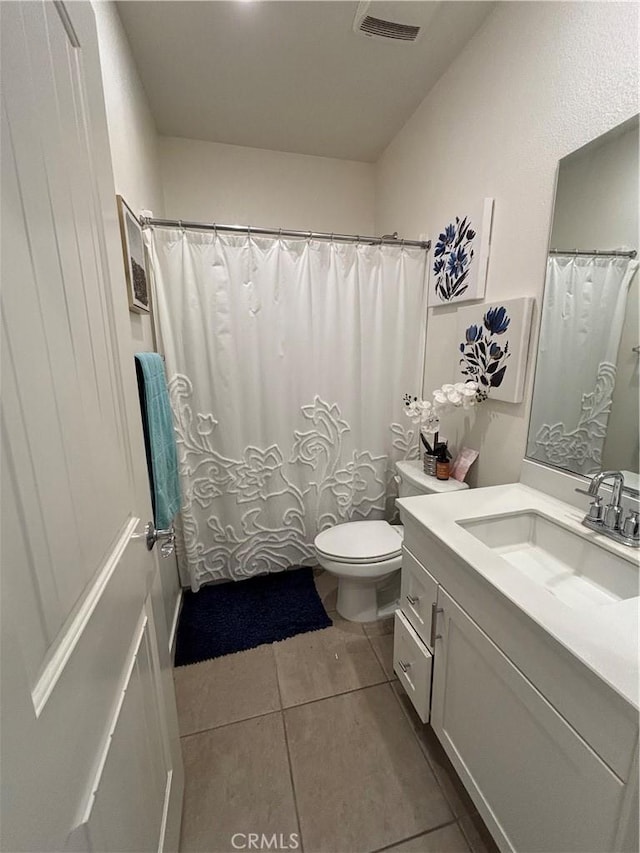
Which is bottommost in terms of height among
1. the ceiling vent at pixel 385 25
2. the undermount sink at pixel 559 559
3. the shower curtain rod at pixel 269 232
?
the undermount sink at pixel 559 559

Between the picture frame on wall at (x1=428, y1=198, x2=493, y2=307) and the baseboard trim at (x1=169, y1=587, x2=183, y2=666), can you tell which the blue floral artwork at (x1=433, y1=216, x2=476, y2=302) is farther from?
the baseboard trim at (x1=169, y1=587, x2=183, y2=666)

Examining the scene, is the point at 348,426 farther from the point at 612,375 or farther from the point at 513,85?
the point at 513,85

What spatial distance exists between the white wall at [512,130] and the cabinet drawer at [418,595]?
1.90ft

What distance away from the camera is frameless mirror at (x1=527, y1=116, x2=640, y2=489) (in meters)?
0.97

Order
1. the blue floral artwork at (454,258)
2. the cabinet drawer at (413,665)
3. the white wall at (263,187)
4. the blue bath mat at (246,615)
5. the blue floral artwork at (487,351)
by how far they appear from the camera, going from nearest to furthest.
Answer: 1. the cabinet drawer at (413,665)
2. the blue floral artwork at (487,351)
3. the blue floral artwork at (454,258)
4. the blue bath mat at (246,615)
5. the white wall at (263,187)

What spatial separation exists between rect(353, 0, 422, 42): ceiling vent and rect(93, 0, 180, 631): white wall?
87 centimetres

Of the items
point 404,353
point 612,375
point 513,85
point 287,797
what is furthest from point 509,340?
point 287,797

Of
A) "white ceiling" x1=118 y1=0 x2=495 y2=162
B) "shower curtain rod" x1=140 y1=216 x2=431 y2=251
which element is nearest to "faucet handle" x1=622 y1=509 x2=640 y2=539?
"shower curtain rod" x1=140 y1=216 x2=431 y2=251

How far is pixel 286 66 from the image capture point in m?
1.56

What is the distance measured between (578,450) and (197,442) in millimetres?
1613

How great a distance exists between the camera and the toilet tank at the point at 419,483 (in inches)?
61.3

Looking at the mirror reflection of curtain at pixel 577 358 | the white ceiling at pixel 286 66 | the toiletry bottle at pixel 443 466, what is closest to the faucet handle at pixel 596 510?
the mirror reflection of curtain at pixel 577 358

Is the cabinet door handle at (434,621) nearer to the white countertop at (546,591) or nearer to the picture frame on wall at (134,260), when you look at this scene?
the white countertop at (546,591)

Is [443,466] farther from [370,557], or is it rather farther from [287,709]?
[287,709]
